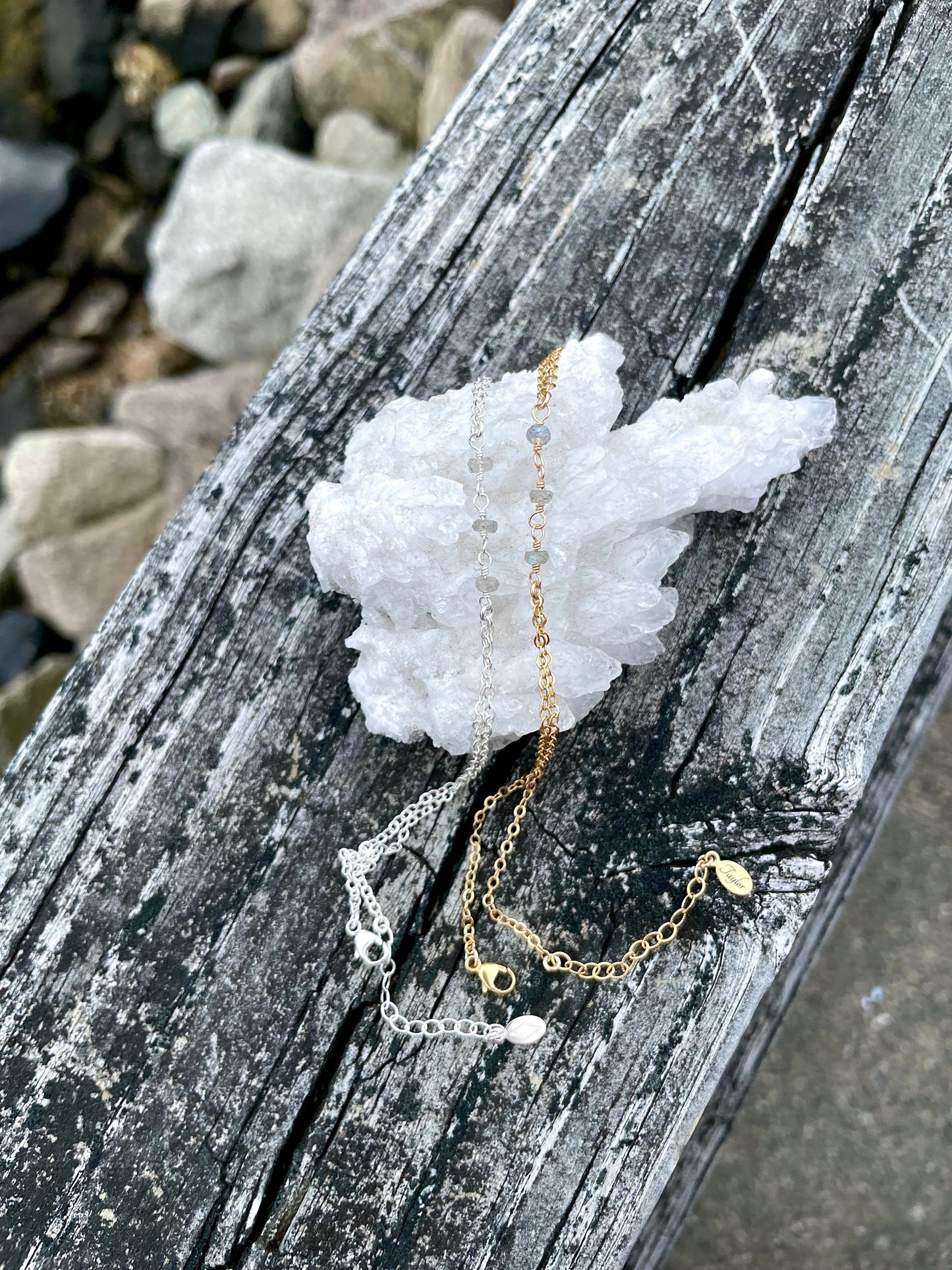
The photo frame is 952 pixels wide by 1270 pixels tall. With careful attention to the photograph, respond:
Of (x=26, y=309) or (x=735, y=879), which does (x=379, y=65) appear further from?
(x=735, y=879)

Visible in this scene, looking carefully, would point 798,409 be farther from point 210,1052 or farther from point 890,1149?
point 890,1149

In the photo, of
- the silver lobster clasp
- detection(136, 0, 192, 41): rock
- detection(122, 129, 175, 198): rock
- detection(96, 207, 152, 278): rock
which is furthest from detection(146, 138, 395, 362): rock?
the silver lobster clasp

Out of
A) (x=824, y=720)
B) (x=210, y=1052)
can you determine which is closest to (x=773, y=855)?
(x=824, y=720)

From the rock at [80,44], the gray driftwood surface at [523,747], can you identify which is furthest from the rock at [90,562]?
the gray driftwood surface at [523,747]

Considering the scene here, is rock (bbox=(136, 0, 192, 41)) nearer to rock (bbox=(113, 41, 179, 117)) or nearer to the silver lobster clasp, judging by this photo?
rock (bbox=(113, 41, 179, 117))

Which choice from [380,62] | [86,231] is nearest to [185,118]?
[86,231]

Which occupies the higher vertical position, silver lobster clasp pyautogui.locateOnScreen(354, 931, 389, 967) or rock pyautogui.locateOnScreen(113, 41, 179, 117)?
rock pyautogui.locateOnScreen(113, 41, 179, 117)
